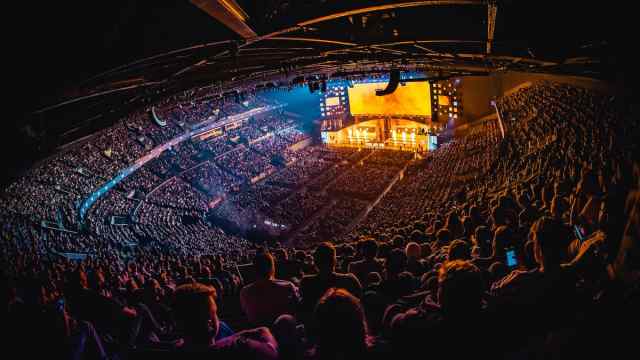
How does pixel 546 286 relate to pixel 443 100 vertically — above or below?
above

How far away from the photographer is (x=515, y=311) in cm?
215

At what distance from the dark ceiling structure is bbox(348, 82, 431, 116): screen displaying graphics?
32.3 m

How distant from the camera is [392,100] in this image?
4188 cm

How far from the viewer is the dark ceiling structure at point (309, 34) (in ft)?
11.0

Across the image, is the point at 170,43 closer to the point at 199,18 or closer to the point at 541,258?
the point at 199,18

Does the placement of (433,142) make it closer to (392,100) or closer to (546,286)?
(392,100)

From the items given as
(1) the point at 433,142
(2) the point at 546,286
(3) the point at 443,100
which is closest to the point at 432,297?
(2) the point at 546,286

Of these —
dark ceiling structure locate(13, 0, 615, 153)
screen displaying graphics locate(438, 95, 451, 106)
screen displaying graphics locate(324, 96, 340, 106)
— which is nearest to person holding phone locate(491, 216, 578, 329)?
dark ceiling structure locate(13, 0, 615, 153)

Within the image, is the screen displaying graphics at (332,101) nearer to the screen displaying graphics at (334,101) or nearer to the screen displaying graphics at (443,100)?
the screen displaying graphics at (334,101)

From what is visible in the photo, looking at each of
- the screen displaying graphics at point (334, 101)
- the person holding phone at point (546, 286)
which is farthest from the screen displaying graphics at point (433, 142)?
the person holding phone at point (546, 286)

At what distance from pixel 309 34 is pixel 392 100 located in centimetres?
3870

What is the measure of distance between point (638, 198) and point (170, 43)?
4469 mm

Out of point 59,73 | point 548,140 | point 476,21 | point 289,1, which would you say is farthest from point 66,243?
point 548,140

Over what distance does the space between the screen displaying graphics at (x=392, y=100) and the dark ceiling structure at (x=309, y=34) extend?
32337mm
